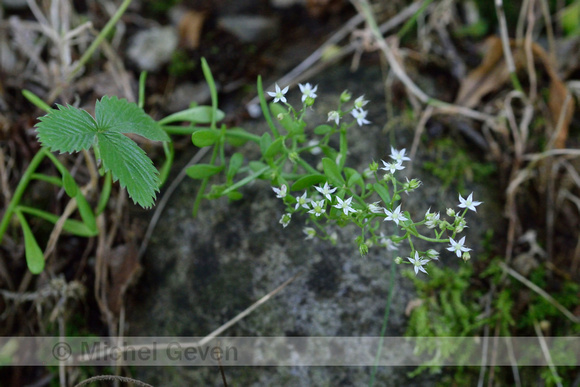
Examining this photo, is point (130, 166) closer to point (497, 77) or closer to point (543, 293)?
point (543, 293)

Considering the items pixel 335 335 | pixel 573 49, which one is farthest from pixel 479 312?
pixel 573 49

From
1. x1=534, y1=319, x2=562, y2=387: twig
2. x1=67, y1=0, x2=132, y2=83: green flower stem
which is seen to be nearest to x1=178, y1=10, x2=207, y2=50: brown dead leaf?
x1=67, y1=0, x2=132, y2=83: green flower stem

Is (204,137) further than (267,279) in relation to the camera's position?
No

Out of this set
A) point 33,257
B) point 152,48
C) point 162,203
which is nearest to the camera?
point 33,257

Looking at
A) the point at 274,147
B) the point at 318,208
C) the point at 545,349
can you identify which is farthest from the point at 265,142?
the point at 545,349

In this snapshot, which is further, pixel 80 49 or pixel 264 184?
pixel 80 49

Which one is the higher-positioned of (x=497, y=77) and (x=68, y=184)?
(x=497, y=77)

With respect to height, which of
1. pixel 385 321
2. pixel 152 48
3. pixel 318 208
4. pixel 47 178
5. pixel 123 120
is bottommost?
pixel 385 321

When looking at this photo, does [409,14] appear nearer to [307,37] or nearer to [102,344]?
[307,37]
